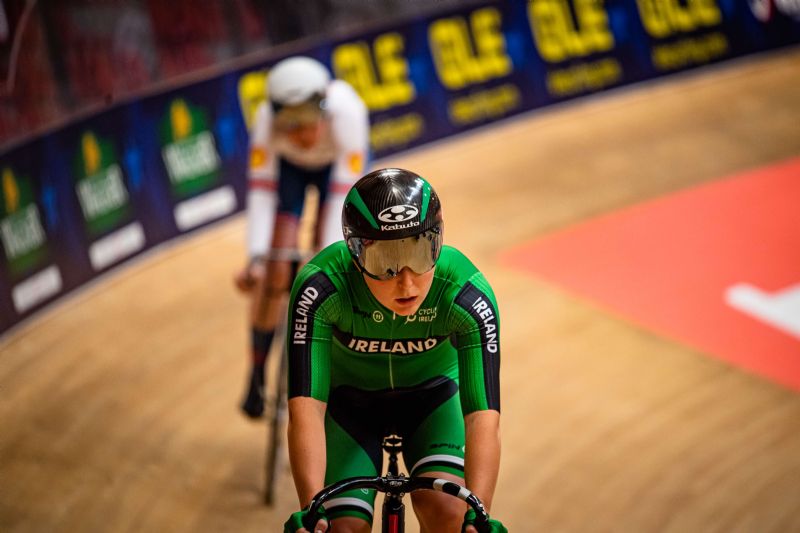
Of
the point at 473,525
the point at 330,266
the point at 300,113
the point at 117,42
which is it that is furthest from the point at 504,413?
the point at 117,42

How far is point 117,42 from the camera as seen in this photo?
690cm

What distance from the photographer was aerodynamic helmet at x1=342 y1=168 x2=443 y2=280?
103 inches

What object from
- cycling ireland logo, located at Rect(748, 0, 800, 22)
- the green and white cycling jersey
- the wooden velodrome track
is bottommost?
the wooden velodrome track

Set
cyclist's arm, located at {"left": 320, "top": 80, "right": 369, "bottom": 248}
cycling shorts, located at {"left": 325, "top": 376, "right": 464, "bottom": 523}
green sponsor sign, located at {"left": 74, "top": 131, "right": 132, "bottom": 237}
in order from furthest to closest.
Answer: green sponsor sign, located at {"left": 74, "top": 131, "right": 132, "bottom": 237}
cyclist's arm, located at {"left": 320, "top": 80, "right": 369, "bottom": 248}
cycling shorts, located at {"left": 325, "top": 376, "right": 464, "bottom": 523}

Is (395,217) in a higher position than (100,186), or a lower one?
higher

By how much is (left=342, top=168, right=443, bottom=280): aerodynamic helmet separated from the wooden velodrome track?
2.33 metres

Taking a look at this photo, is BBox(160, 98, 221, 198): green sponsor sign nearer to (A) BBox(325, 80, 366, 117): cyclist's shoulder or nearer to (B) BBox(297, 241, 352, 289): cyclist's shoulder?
(A) BBox(325, 80, 366, 117): cyclist's shoulder

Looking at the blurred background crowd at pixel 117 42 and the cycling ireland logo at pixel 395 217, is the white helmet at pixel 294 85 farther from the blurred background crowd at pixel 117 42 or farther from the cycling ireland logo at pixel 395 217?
the blurred background crowd at pixel 117 42

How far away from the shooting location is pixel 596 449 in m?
5.23

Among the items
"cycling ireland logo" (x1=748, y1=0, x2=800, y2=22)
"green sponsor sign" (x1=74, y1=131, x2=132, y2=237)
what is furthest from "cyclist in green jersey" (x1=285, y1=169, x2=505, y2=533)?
"cycling ireland logo" (x1=748, y1=0, x2=800, y2=22)

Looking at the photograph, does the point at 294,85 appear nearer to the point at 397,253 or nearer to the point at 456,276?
the point at 456,276

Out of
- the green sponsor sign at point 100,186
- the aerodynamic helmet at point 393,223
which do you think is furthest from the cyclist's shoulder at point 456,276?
the green sponsor sign at point 100,186

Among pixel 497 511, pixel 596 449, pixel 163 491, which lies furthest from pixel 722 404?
pixel 163 491

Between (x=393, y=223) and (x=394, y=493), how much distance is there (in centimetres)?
69
